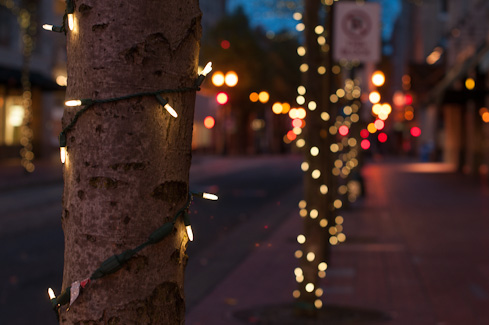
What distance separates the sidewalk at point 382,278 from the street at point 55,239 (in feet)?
1.41

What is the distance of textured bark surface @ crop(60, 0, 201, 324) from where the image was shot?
2.46 metres

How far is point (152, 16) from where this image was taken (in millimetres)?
2498

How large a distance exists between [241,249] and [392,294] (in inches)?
175

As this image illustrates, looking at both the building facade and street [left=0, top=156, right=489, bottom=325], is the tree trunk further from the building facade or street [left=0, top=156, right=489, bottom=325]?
the building facade

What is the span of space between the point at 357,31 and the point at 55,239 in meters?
5.67

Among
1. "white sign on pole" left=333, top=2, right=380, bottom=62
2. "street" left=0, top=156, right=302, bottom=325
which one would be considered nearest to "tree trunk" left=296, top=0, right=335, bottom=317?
"street" left=0, top=156, right=302, bottom=325

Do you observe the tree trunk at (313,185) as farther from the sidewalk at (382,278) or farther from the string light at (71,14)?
the string light at (71,14)

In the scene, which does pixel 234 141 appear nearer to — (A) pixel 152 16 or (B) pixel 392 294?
(B) pixel 392 294

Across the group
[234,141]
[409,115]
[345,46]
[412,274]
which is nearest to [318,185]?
[412,274]

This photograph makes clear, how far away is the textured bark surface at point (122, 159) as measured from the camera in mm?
2465

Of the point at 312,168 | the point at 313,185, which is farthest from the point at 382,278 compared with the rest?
the point at 312,168

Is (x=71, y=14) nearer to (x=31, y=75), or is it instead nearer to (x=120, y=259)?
(x=120, y=259)

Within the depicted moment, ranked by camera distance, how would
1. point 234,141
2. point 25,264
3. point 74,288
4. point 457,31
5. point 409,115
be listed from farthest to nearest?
1. point 234,141
2. point 409,115
3. point 457,31
4. point 25,264
5. point 74,288

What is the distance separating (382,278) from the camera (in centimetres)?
1035
